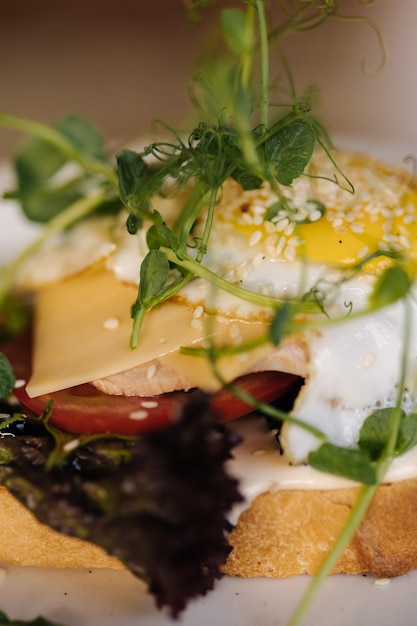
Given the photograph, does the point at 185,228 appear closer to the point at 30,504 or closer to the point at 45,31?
the point at 30,504

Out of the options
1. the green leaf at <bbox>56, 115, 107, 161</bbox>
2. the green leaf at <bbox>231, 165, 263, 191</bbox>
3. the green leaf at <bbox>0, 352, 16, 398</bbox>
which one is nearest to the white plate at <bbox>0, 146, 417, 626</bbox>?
the green leaf at <bbox>0, 352, 16, 398</bbox>

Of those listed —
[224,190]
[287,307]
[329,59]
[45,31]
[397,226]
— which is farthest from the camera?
[45,31]

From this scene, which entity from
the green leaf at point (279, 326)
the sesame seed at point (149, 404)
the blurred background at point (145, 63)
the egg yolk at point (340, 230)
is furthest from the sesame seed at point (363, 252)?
the blurred background at point (145, 63)

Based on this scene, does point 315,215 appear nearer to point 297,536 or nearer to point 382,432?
point 382,432

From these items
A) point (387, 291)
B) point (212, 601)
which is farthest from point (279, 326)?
point (212, 601)

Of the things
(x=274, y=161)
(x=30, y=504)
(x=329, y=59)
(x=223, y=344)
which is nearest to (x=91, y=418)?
(x=30, y=504)

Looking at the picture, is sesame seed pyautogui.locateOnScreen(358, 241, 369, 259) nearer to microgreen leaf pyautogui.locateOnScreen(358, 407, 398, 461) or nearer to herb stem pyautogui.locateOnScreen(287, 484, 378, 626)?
microgreen leaf pyautogui.locateOnScreen(358, 407, 398, 461)
